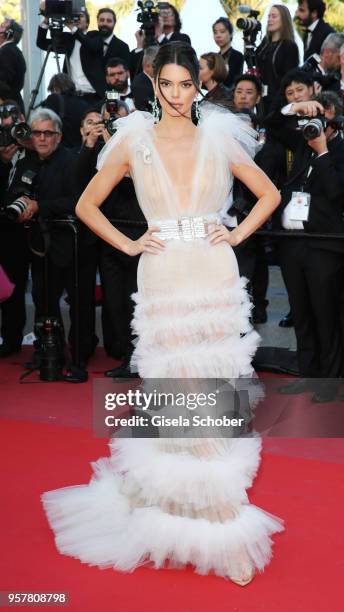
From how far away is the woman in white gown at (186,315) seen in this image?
129 inches

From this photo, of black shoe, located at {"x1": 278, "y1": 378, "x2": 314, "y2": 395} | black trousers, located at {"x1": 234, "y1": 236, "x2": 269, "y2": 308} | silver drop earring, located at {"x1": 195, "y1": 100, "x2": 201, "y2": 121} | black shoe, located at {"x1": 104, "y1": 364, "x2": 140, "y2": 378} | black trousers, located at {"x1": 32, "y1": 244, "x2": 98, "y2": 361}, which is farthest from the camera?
black trousers, located at {"x1": 32, "y1": 244, "x2": 98, "y2": 361}

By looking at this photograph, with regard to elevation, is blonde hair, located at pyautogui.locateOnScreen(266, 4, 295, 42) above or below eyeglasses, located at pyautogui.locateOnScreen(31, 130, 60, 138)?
above

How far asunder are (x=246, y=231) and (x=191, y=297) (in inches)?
13.1

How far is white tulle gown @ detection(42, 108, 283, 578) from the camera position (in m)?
3.28

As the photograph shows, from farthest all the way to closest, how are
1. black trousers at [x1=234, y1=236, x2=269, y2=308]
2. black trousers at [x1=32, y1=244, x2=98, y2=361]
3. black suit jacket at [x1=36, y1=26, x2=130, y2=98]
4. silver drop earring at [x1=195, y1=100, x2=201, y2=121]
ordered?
black suit jacket at [x1=36, y1=26, x2=130, y2=98], black trousers at [x1=32, y1=244, x2=98, y2=361], black trousers at [x1=234, y1=236, x2=269, y2=308], silver drop earring at [x1=195, y1=100, x2=201, y2=121]

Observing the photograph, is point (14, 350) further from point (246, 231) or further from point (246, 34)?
point (246, 231)

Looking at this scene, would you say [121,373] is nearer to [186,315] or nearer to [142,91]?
[142,91]

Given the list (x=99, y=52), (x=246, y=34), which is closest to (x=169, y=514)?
(x=246, y=34)

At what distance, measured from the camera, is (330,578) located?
128 inches

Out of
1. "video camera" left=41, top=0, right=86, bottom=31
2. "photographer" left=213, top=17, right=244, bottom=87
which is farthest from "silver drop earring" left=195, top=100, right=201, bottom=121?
"video camera" left=41, top=0, right=86, bottom=31

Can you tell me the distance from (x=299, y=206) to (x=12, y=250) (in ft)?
7.77

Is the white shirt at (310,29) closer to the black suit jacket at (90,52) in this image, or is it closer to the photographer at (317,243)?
the black suit jacket at (90,52)

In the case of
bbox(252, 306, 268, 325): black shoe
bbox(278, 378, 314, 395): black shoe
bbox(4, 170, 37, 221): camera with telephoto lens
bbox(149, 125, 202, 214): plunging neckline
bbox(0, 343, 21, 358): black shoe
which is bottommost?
bbox(0, 343, 21, 358): black shoe

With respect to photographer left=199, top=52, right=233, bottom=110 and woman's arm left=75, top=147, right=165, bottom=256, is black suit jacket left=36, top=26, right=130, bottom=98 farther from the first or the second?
woman's arm left=75, top=147, right=165, bottom=256
